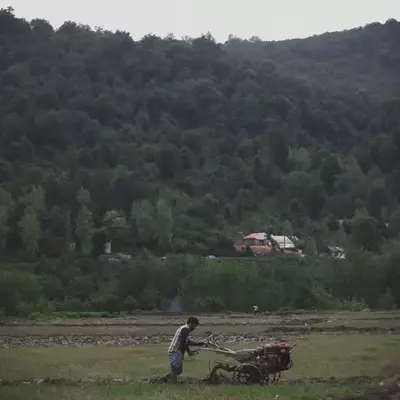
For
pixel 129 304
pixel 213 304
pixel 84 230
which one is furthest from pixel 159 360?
pixel 84 230

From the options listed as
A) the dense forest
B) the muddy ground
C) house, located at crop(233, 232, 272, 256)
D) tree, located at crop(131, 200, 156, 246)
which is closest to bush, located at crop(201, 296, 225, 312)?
the dense forest

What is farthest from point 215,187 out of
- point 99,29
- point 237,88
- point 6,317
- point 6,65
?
point 99,29

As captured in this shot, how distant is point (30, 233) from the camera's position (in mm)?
91562

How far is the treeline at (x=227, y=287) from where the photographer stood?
6506 centimetres

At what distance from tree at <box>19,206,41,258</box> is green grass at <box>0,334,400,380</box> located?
189 feet

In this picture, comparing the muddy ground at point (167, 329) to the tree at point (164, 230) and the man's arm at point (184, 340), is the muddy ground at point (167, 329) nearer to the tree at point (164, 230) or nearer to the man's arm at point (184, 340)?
the man's arm at point (184, 340)

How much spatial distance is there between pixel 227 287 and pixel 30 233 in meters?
34.1

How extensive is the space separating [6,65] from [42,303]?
97804 mm

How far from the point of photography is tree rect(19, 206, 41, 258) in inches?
3600

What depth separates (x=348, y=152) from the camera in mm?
144000

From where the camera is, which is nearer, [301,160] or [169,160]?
[169,160]

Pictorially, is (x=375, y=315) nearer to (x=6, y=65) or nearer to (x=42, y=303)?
(x=42, y=303)

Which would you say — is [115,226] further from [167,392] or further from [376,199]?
[167,392]

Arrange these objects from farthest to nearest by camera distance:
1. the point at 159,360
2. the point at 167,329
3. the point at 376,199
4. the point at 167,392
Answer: the point at 376,199 → the point at 167,329 → the point at 159,360 → the point at 167,392
